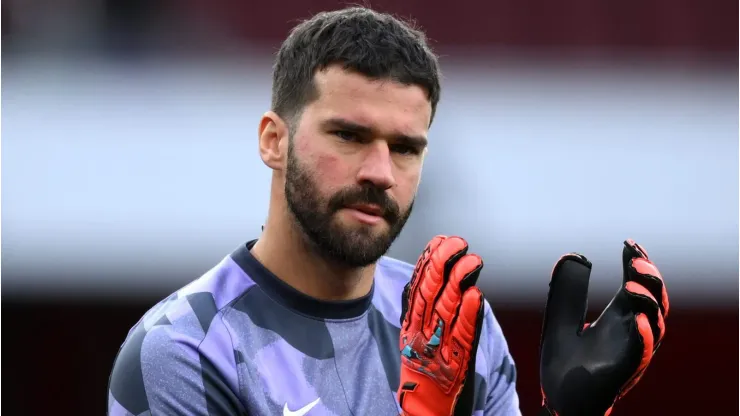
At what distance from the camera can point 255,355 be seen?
80.1 inches

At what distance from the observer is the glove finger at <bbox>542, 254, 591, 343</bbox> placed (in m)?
2.00

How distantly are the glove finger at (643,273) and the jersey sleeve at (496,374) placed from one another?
51 cm

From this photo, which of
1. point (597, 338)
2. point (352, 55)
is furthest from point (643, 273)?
point (352, 55)

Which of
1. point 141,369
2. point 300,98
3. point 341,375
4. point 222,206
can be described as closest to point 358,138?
point 300,98

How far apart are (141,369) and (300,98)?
69cm

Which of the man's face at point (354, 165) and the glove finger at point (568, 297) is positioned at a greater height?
the man's face at point (354, 165)

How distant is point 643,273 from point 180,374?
3.12 feet

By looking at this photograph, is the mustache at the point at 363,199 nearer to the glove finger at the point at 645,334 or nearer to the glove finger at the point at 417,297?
the glove finger at the point at 417,297

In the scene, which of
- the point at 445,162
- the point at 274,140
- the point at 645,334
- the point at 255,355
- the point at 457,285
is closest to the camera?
the point at 645,334

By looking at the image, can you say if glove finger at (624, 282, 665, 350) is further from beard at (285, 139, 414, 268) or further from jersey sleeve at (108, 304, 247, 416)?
jersey sleeve at (108, 304, 247, 416)

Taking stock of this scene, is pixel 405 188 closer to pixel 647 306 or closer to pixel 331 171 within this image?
pixel 331 171

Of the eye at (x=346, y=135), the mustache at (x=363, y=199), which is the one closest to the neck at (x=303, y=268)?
the mustache at (x=363, y=199)

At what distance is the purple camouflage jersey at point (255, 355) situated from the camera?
6.52 ft

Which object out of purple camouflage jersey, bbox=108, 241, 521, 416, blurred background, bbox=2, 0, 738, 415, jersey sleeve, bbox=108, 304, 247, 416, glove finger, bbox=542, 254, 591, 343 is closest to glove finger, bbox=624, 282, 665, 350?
glove finger, bbox=542, 254, 591, 343
